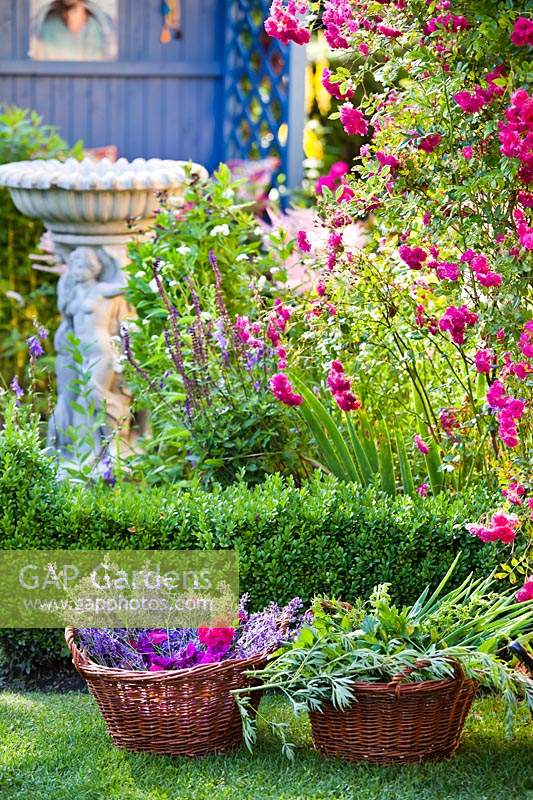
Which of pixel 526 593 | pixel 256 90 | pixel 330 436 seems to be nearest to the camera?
pixel 526 593

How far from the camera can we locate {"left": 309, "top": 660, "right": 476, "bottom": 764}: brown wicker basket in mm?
3064

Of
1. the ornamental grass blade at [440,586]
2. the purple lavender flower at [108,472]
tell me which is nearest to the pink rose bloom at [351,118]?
the ornamental grass blade at [440,586]

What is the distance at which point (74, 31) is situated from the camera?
28.9ft


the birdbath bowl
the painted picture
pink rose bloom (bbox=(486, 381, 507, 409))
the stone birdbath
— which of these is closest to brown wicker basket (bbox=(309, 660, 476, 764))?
pink rose bloom (bbox=(486, 381, 507, 409))

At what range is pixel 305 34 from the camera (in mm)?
3463

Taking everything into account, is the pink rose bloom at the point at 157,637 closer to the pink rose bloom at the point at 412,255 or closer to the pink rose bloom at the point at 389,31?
the pink rose bloom at the point at 412,255

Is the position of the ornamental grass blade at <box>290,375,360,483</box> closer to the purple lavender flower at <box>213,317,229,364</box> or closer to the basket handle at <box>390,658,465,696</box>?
the purple lavender flower at <box>213,317,229,364</box>

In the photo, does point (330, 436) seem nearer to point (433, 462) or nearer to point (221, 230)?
point (433, 462)

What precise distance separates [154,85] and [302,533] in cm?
584

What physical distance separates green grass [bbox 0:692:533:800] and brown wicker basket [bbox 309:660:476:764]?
0.04m

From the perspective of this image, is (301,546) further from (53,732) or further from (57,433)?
(57,433)

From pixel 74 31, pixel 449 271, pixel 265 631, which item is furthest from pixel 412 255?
pixel 74 31

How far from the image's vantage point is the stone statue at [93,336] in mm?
5277

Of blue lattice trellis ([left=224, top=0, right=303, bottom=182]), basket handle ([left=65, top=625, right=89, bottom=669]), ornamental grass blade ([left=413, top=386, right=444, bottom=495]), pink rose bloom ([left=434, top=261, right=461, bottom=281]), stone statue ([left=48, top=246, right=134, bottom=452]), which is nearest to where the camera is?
basket handle ([left=65, top=625, right=89, bottom=669])
